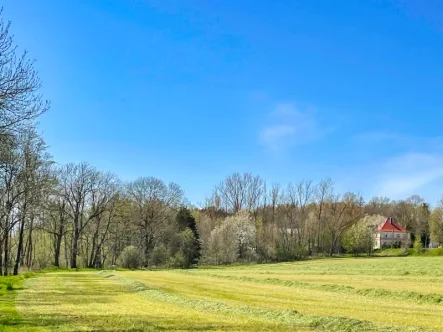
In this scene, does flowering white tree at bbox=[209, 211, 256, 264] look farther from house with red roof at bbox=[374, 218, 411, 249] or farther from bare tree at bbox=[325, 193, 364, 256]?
house with red roof at bbox=[374, 218, 411, 249]

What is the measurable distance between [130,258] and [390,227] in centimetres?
10423

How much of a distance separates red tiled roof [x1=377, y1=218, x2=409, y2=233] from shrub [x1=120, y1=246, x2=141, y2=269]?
98295 mm

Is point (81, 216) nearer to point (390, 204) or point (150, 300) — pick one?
point (150, 300)

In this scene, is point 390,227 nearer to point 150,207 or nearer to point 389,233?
point 389,233

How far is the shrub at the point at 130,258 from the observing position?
77312 millimetres

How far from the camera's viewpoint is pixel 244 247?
101 m

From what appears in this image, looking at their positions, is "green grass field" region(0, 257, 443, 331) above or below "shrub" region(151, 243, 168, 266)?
above

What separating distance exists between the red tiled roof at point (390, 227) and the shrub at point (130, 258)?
3870 inches

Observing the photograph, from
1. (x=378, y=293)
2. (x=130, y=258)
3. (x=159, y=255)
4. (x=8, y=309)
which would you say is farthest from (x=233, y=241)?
(x=8, y=309)

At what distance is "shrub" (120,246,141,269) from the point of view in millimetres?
77312

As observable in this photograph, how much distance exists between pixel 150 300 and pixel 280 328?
37.0ft

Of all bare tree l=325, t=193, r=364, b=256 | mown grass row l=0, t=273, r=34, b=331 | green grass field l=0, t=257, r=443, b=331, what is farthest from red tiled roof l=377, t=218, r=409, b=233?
mown grass row l=0, t=273, r=34, b=331

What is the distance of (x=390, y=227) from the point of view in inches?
5999

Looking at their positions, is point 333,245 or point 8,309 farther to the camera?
point 333,245
